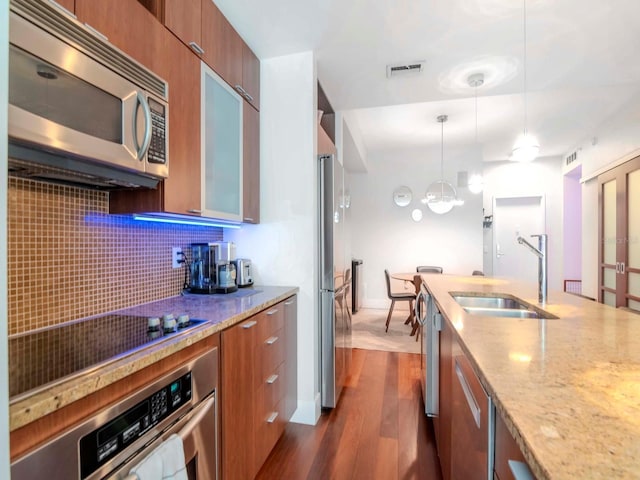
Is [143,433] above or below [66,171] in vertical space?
below

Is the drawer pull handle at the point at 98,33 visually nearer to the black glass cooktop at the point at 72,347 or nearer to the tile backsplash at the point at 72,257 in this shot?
the tile backsplash at the point at 72,257

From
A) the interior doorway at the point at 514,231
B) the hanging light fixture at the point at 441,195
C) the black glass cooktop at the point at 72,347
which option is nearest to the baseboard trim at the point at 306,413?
the black glass cooktop at the point at 72,347

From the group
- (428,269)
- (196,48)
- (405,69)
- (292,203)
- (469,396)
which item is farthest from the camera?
(428,269)

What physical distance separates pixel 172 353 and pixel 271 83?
200 cm

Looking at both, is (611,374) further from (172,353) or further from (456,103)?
(456,103)

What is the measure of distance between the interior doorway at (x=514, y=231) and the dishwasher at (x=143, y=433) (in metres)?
6.65

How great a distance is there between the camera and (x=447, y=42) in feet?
7.14

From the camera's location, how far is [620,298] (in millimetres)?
4098

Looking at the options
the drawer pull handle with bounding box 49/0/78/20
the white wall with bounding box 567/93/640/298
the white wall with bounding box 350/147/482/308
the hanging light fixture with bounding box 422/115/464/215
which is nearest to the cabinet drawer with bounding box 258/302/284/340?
the drawer pull handle with bounding box 49/0/78/20

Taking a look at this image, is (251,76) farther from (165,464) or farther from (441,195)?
(441,195)

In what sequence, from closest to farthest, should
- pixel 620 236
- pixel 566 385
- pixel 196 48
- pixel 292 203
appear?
pixel 566 385
pixel 196 48
pixel 292 203
pixel 620 236

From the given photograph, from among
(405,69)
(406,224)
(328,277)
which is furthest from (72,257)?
(406,224)

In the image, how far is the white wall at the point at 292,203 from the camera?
2.24 m

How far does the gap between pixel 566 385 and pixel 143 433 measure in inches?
43.7
